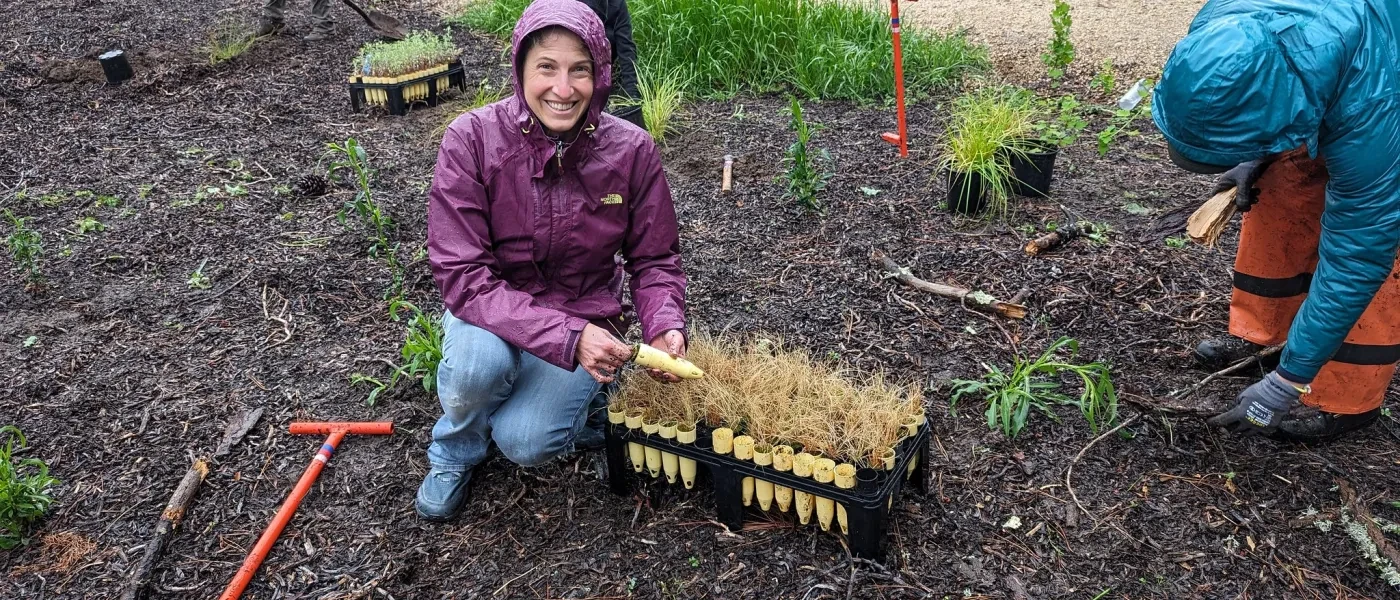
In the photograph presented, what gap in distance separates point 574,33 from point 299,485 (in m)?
1.50

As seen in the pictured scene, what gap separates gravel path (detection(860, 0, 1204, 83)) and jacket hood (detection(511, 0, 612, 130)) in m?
4.76

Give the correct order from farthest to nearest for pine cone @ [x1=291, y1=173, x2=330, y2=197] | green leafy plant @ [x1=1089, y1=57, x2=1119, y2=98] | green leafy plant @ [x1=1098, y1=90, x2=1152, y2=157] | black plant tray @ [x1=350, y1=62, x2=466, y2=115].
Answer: black plant tray @ [x1=350, y1=62, x2=466, y2=115], green leafy plant @ [x1=1089, y1=57, x2=1119, y2=98], green leafy plant @ [x1=1098, y1=90, x2=1152, y2=157], pine cone @ [x1=291, y1=173, x2=330, y2=197]

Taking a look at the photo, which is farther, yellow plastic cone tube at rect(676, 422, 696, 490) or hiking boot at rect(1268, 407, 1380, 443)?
hiking boot at rect(1268, 407, 1380, 443)

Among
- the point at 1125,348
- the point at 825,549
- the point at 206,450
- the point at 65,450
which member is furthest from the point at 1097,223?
the point at 65,450

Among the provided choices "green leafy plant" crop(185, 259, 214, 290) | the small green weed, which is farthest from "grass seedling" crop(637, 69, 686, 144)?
the small green weed

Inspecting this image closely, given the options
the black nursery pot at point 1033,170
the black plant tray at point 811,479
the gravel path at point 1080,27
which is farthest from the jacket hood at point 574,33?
the gravel path at point 1080,27

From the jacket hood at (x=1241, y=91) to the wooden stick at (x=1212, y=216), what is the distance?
0.50 metres

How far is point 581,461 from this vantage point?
263cm

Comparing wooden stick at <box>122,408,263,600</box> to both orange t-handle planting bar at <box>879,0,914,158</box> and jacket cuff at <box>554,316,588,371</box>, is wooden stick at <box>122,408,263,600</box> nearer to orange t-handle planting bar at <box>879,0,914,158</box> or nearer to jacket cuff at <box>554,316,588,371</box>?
jacket cuff at <box>554,316,588,371</box>

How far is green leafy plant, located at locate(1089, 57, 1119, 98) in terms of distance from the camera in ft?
17.9

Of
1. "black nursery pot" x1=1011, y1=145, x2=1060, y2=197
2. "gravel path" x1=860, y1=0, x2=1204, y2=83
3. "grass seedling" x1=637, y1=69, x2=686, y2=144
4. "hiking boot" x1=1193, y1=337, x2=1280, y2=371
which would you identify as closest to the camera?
"hiking boot" x1=1193, y1=337, x2=1280, y2=371

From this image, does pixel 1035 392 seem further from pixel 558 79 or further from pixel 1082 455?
pixel 558 79

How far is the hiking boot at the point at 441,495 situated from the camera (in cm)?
244

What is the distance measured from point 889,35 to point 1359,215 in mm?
4383
